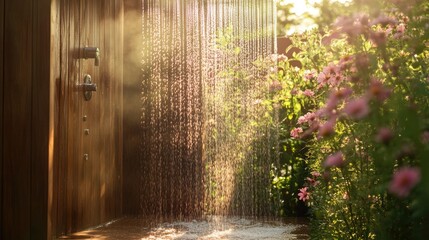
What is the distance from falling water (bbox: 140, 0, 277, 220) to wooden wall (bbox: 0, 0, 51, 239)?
256 centimetres

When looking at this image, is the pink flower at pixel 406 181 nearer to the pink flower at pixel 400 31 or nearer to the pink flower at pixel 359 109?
the pink flower at pixel 359 109

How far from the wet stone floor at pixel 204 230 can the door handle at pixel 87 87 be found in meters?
0.94

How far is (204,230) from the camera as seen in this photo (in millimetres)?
5145

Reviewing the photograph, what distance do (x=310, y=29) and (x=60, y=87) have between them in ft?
8.23

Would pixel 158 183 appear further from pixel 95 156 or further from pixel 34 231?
pixel 34 231

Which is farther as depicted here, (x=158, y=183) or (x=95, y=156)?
(x=158, y=183)

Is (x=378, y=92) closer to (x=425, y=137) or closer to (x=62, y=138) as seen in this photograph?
(x=425, y=137)

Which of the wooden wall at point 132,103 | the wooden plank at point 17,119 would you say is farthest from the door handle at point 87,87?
the wooden wall at point 132,103

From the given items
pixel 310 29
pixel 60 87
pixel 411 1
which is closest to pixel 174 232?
pixel 60 87

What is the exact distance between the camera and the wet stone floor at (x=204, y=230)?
4.74 meters

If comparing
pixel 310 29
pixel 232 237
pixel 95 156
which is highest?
pixel 310 29

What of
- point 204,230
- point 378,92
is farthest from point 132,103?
point 378,92

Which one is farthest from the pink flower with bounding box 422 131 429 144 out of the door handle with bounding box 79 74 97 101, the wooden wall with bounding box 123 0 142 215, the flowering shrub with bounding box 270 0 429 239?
the wooden wall with bounding box 123 0 142 215

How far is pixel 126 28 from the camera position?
6.45m
